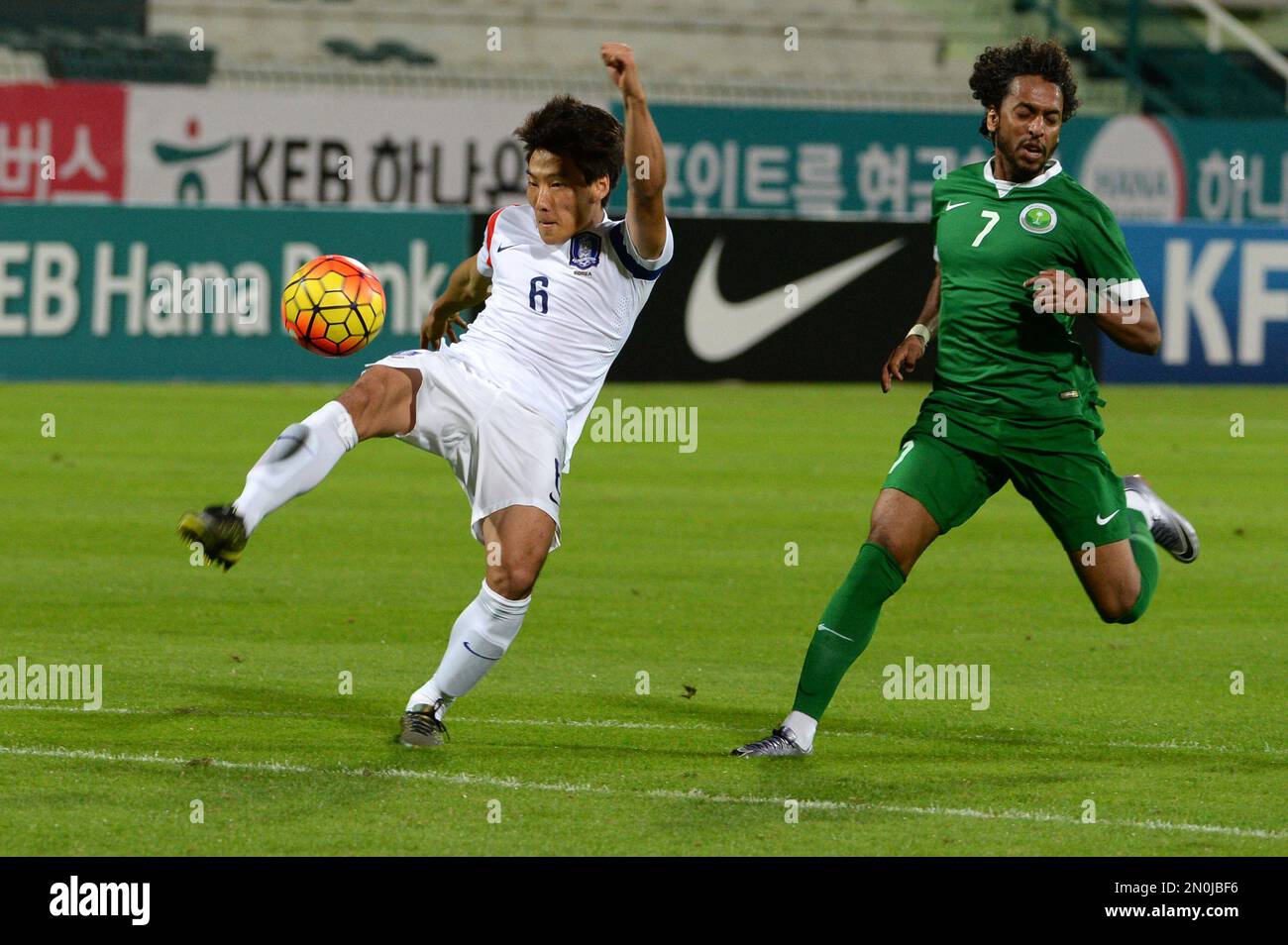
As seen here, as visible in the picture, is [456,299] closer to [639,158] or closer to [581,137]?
[581,137]

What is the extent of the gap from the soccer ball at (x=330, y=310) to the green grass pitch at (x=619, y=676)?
4.29ft

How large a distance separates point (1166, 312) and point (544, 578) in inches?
568

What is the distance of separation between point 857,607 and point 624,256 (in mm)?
1384

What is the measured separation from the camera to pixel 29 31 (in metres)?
26.9

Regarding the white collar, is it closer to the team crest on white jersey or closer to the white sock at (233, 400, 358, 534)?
the team crest on white jersey

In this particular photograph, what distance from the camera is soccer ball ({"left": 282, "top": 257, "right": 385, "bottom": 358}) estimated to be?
7582 mm

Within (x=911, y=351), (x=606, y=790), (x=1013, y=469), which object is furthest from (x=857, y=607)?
(x=606, y=790)

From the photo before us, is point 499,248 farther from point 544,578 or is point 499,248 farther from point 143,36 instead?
point 143,36

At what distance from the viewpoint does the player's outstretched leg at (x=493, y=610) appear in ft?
22.5

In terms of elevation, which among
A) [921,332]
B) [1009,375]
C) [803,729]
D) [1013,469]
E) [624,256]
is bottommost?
[803,729]

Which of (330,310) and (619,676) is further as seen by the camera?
(619,676)

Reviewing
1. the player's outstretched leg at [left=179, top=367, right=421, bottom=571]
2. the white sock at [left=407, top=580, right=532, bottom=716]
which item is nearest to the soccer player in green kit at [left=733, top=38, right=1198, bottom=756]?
the white sock at [left=407, top=580, right=532, bottom=716]

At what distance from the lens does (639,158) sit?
21.2 feet

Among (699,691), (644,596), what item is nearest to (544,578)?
(644,596)
